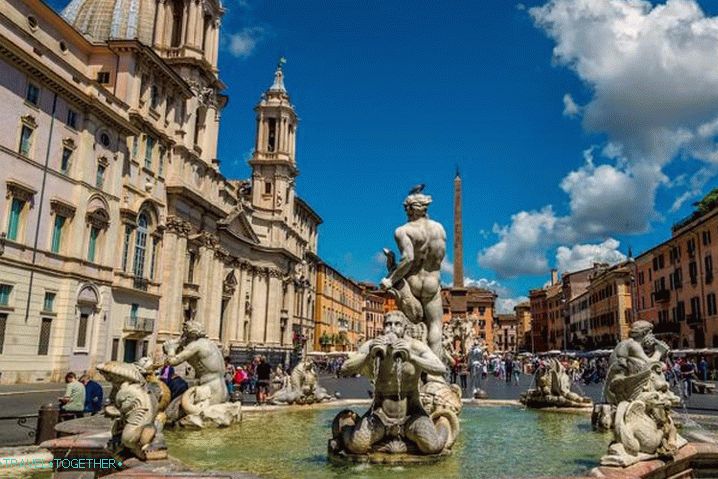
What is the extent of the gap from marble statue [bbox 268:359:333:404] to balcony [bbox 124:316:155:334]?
23326 millimetres

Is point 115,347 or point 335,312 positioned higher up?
point 335,312

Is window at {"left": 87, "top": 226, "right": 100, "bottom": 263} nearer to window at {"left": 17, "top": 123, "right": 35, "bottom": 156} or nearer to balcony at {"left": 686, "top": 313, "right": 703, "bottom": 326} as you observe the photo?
window at {"left": 17, "top": 123, "right": 35, "bottom": 156}

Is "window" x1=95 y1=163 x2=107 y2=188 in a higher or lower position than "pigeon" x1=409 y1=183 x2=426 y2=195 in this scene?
higher

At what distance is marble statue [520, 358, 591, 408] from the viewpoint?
11492 mm

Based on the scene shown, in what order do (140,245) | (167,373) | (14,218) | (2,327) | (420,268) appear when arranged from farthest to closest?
(140,245)
(14,218)
(2,327)
(167,373)
(420,268)

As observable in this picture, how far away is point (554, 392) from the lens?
11688mm

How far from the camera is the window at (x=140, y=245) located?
114ft

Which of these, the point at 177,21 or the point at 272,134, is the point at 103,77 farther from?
the point at 272,134

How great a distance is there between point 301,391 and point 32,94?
20.5 metres

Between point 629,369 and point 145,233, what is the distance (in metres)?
33.0

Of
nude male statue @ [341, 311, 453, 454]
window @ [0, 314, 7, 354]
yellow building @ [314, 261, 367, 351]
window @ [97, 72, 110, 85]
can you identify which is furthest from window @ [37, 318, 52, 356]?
yellow building @ [314, 261, 367, 351]

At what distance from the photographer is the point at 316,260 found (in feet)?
276

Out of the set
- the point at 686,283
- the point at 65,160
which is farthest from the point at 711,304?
the point at 65,160

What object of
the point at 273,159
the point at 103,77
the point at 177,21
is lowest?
the point at 103,77
